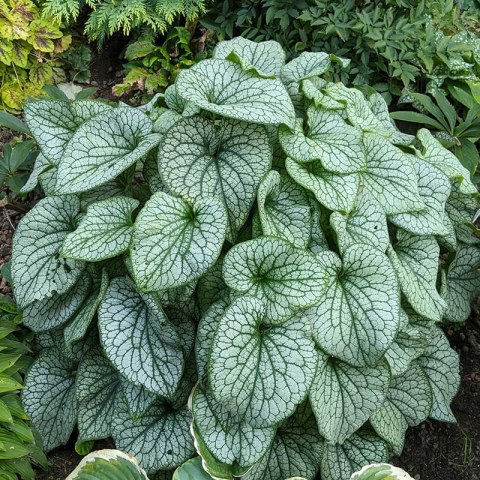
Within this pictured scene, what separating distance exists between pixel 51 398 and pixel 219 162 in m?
A: 1.20

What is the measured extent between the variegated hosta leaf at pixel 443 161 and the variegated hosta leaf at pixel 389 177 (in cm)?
25

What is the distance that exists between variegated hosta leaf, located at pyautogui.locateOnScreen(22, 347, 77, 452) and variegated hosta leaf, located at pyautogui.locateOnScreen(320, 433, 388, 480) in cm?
101

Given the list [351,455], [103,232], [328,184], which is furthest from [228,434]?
[328,184]

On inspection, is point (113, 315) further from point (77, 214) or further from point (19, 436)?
point (19, 436)

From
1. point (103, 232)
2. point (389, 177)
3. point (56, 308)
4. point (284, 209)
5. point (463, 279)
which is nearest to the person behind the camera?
point (103, 232)

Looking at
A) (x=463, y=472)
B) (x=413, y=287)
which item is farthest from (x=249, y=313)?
(x=463, y=472)

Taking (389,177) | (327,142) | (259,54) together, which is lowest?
(389,177)

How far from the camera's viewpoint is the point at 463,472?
2549mm

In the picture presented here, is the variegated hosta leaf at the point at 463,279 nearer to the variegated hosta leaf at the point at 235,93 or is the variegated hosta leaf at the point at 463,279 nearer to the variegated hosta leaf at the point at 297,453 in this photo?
the variegated hosta leaf at the point at 297,453

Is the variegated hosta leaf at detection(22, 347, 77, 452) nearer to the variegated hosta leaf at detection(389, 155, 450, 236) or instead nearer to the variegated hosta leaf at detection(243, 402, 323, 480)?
the variegated hosta leaf at detection(243, 402, 323, 480)

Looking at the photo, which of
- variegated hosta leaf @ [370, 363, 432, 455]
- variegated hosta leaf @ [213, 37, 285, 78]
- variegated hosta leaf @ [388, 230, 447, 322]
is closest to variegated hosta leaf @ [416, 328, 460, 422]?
variegated hosta leaf @ [370, 363, 432, 455]

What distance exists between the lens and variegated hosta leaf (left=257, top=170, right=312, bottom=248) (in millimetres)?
2051

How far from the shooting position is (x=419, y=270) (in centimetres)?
235

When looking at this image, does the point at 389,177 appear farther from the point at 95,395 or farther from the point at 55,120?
the point at 95,395
